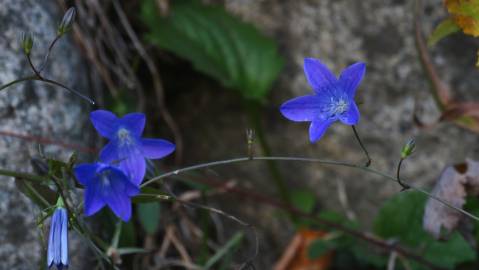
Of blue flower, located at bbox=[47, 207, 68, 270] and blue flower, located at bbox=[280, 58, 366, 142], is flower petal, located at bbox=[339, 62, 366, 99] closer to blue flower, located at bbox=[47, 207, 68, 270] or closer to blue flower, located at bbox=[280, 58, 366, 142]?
blue flower, located at bbox=[280, 58, 366, 142]

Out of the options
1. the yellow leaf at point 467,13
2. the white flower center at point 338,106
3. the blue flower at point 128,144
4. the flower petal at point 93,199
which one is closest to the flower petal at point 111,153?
the blue flower at point 128,144

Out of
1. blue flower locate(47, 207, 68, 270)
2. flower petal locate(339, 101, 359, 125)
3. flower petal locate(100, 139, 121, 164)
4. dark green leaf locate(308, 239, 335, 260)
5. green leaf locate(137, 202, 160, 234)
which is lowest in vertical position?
dark green leaf locate(308, 239, 335, 260)

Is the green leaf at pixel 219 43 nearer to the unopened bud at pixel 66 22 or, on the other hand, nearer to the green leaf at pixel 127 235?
the green leaf at pixel 127 235

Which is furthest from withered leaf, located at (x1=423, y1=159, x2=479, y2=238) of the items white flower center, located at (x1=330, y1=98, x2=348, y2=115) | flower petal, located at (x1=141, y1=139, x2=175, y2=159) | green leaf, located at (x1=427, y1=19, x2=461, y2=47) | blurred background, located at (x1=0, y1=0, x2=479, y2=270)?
flower petal, located at (x1=141, y1=139, x2=175, y2=159)

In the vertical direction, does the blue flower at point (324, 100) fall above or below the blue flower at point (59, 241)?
above

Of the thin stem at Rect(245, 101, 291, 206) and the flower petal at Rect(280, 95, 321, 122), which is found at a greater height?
the flower petal at Rect(280, 95, 321, 122)

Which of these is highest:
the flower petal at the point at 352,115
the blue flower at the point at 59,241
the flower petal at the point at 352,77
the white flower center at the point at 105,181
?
the flower petal at the point at 352,77

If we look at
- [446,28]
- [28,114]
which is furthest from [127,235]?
[446,28]

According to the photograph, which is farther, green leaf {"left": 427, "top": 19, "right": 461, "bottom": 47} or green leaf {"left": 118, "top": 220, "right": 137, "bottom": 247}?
green leaf {"left": 118, "top": 220, "right": 137, "bottom": 247}
